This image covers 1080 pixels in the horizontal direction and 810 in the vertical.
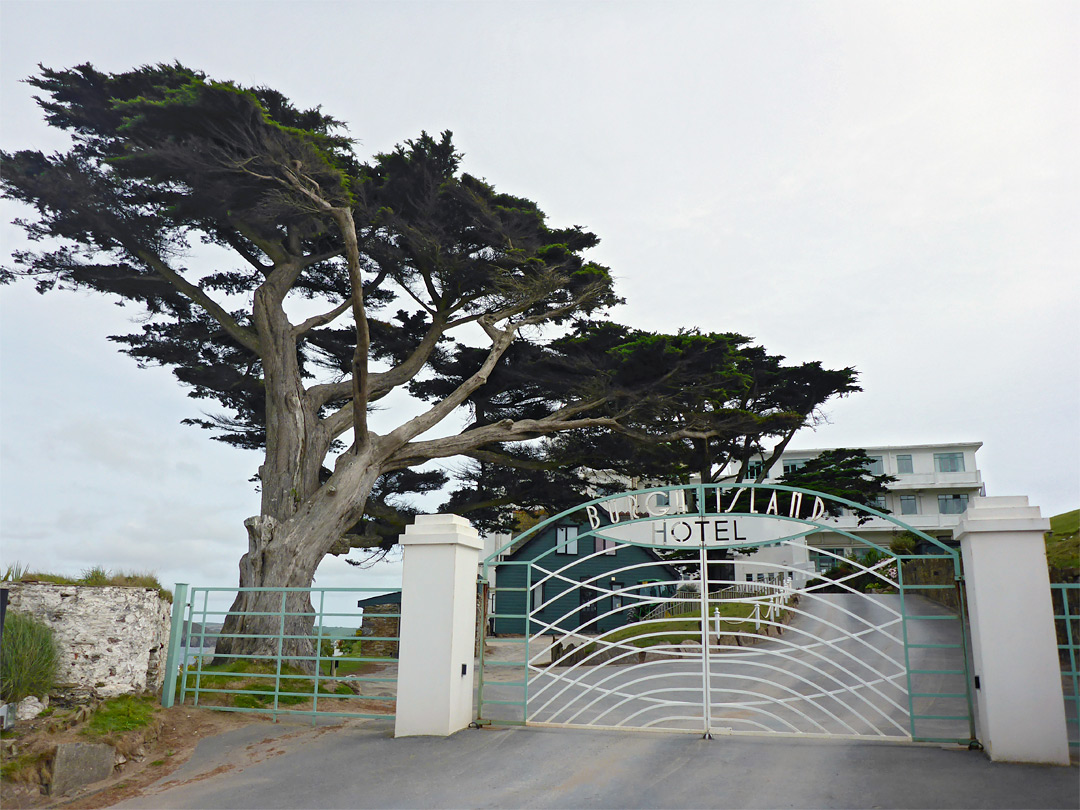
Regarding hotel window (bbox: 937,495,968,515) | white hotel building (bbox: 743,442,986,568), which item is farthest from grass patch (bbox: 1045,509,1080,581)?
hotel window (bbox: 937,495,968,515)

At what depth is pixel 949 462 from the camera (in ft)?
149

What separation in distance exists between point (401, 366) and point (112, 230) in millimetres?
6172

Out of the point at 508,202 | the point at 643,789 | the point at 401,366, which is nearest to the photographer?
the point at 643,789

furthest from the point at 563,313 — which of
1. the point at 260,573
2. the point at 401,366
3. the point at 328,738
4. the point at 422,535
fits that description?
the point at 328,738

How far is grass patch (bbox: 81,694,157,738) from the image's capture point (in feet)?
25.8

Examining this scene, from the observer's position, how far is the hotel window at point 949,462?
45.3 metres

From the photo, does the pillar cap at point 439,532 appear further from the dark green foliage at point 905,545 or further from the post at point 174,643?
the dark green foliage at point 905,545

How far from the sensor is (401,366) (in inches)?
703

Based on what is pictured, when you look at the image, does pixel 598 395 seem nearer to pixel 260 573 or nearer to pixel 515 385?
pixel 515 385

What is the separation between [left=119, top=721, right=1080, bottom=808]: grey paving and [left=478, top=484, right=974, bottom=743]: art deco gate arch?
0.41m

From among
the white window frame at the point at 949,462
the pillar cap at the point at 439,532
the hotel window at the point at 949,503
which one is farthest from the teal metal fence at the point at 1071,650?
the white window frame at the point at 949,462

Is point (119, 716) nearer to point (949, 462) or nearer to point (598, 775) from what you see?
point (598, 775)

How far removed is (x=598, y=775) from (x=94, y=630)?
219 inches

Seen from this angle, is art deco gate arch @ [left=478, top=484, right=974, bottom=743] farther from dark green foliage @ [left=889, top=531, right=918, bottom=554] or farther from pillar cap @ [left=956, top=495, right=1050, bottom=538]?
dark green foliage @ [left=889, top=531, right=918, bottom=554]
